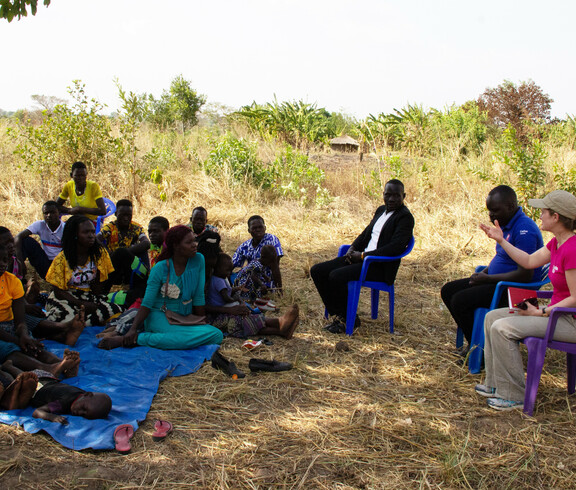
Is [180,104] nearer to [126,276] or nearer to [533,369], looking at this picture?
[126,276]

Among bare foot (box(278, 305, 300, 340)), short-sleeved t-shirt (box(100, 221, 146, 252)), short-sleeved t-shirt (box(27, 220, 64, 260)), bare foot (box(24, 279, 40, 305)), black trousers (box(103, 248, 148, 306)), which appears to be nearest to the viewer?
bare foot (box(278, 305, 300, 340))

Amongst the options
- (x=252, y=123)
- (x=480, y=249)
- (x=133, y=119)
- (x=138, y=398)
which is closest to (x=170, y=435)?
(x=138, y=398)

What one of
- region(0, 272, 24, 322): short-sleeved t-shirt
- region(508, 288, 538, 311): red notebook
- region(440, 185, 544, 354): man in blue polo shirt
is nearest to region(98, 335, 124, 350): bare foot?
region(0, 272, 24, 322): short-sleeved t-shirt

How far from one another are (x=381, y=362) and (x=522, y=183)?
551cm

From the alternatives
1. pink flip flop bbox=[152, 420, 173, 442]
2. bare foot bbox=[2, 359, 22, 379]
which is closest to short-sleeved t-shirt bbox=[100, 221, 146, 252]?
bare foot bbox=[2, 359, 22, 379]

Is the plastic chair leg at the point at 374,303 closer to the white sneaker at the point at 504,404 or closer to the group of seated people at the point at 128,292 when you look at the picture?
the group of seated people at the point at 128,292

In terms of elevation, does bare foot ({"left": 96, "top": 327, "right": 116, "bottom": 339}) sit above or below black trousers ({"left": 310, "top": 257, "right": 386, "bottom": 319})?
below

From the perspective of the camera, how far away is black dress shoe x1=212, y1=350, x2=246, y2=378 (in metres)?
3.90

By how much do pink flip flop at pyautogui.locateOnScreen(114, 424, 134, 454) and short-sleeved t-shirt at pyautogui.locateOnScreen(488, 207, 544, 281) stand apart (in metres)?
2.97

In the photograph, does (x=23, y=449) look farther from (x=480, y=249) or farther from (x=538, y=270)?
(x=480, y=249)

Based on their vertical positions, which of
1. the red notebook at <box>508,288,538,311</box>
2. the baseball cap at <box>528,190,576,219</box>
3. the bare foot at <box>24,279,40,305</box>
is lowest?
the bare foot at <box>24,279,40,305</box>

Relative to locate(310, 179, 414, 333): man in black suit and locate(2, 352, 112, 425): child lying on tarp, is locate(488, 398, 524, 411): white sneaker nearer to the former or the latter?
locate(310, 179, 414, 333): man in black suit

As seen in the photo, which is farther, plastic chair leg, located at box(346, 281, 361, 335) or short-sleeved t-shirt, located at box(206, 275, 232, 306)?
short-sleeved t-shirt, located at box(206, 275, 232, 306)

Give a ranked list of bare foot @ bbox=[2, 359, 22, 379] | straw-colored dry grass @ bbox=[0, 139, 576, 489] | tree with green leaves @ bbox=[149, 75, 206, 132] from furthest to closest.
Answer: tree with green leaves @ bbox=[149, 75, 206, 132], bare foot @ bbox=[2, 359, 22, 379], straw-colored dry grass @ bbox=[0, 139, 576, 489]
